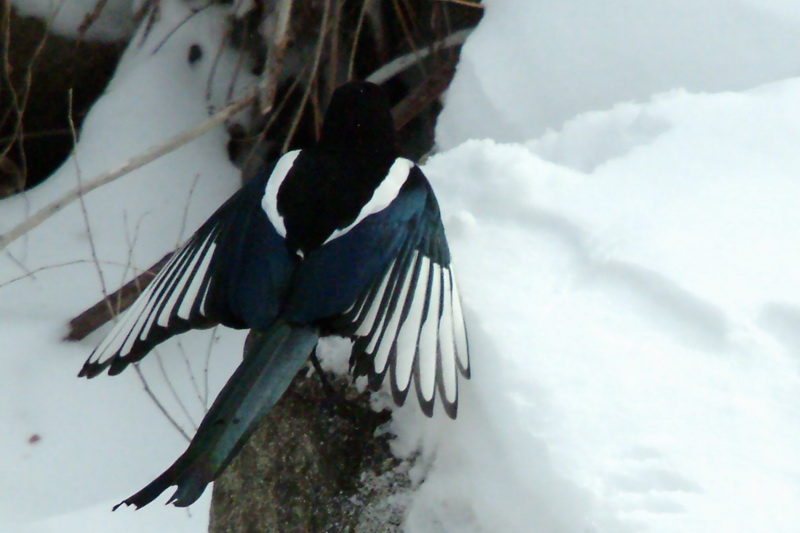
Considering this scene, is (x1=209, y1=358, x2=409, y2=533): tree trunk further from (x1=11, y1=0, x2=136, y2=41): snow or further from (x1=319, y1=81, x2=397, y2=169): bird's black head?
(x1=11, y1=0, x2=136, y2=41): snow

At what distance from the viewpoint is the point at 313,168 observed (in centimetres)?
134

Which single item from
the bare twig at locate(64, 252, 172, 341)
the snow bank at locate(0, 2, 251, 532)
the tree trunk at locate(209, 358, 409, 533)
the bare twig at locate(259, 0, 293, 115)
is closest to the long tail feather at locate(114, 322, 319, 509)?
the tree trunk at locate(209, 358, 409, 533)

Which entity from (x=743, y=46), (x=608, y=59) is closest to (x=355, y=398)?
(x=608, y=59)

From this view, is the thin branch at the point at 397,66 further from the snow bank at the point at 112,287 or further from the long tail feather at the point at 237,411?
the long tail feather at the point at 237,411

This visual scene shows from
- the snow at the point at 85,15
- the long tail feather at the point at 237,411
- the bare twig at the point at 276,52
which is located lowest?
the long tail feather at the point at 237,411

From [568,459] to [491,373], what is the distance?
0.51 feet

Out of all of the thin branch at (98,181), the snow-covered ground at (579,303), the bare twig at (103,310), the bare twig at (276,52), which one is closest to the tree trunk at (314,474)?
the snow-covered ground at (579,303)

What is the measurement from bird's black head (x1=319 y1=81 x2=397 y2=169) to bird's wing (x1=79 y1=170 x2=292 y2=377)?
0.15 m

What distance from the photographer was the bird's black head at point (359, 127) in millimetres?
1439

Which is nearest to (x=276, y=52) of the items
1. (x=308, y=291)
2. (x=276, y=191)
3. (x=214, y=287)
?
(x=276, y=191)

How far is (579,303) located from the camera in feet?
3.77

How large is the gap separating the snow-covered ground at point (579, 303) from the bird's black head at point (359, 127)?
119 mm

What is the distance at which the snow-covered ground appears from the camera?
3.09 ft

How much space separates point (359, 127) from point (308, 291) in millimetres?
422
